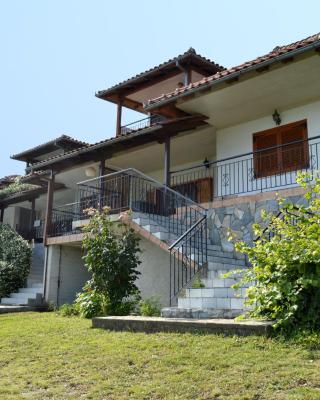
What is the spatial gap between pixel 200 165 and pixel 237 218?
2414mm

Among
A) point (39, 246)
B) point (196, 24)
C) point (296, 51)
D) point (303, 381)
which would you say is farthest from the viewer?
point (39, 246)

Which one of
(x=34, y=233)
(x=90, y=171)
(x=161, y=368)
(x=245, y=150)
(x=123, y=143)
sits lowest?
(x=161, y=368)

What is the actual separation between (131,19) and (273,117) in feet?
14.9

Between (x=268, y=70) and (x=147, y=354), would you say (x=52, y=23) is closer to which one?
(x=268, y=70)

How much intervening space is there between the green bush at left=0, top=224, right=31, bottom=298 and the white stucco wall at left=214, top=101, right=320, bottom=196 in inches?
251

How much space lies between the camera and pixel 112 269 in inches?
374

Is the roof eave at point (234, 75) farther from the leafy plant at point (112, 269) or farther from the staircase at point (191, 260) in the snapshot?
the leafy plant at point (112, 269)

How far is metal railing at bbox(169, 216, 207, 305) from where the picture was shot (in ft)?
30.4

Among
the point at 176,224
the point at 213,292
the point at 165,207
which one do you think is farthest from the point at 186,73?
the point at 213,292

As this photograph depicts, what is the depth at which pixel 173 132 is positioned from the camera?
43.2 ft

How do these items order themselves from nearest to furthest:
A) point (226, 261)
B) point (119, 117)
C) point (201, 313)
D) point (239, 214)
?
point (201, 313) < point (226, 261) < point (239, 214) < point (119, 117)

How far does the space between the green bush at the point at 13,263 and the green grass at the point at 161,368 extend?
8.10 meters

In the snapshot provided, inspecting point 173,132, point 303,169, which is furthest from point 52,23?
point 303,169

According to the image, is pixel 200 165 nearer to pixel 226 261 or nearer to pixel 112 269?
pixel 226 261
